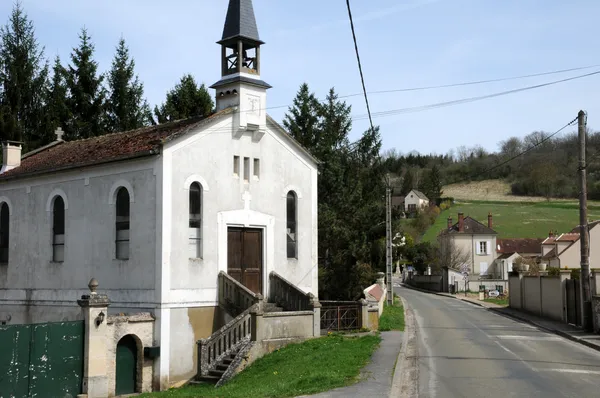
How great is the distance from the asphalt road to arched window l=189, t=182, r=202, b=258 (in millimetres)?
8683

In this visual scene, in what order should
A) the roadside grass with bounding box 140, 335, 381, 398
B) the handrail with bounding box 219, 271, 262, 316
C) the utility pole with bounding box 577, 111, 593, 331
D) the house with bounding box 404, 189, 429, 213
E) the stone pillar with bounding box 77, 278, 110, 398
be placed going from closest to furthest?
the roadside grass with bounding box 140, 335, 381, 398 → the stone pillar with bounding box 77, 278, 110, 398 → the handrail with bounding box 219, 271, 262, 316 → the utility pole with bounding box 577, 111, 593, 331 → the house with bounding box 404, 189, 429, 213

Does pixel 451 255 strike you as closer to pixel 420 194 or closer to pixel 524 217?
pixel 524 217

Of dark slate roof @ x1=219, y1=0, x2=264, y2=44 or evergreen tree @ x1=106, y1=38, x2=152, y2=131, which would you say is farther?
evergreen tree @ x1=106, y1=38, x2=152, y2=131

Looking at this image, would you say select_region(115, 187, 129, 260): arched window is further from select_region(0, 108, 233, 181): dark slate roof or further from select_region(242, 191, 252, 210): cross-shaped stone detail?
select_region(242, 191, 252, 210): cross-shaped stone detail

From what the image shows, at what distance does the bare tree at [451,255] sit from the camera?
8500 cm

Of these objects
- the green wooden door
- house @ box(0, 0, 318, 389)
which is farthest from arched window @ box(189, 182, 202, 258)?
the green wooden door

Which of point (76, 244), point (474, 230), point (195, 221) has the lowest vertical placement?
point (76, 244)

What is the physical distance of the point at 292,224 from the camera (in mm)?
29078

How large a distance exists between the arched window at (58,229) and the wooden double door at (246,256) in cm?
709

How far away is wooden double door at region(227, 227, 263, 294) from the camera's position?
26.4 m

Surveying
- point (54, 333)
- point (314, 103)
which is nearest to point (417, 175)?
point (314, 103)

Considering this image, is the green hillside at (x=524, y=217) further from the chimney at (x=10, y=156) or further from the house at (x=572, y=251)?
the chimney at (x=10, y=156)

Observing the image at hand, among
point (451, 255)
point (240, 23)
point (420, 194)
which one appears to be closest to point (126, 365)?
point (240, 23)

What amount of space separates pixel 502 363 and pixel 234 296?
32.0ft
